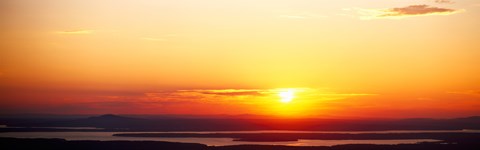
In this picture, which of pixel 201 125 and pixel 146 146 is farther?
pixel 201 125

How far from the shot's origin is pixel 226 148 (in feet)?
98.8

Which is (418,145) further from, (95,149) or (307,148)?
(95,149)

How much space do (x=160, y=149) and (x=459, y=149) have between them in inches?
511

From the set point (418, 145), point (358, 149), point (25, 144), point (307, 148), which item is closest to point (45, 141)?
point (25, 144)

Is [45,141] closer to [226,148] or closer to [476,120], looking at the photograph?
[226,148]

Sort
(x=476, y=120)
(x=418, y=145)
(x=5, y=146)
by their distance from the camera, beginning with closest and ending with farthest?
1. (x=5, y=146)
2. (x=418, y=145)
3. (x=476, y=120)

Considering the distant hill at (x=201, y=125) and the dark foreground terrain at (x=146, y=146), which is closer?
the dark foreground terrain at (x=146, y=146)

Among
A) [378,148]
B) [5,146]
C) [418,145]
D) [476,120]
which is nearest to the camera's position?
[5,146]

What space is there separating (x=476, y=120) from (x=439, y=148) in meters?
45.8

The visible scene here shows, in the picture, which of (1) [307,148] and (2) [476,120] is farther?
(2) [476,120]

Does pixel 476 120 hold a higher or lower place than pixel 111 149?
higher

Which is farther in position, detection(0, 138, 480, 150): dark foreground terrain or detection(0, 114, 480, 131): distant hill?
detection(0, 114, 480, 131): distant hill

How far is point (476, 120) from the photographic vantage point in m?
74.2

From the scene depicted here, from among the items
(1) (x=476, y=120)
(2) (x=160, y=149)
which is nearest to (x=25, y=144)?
(2) (x=160, y=149)
